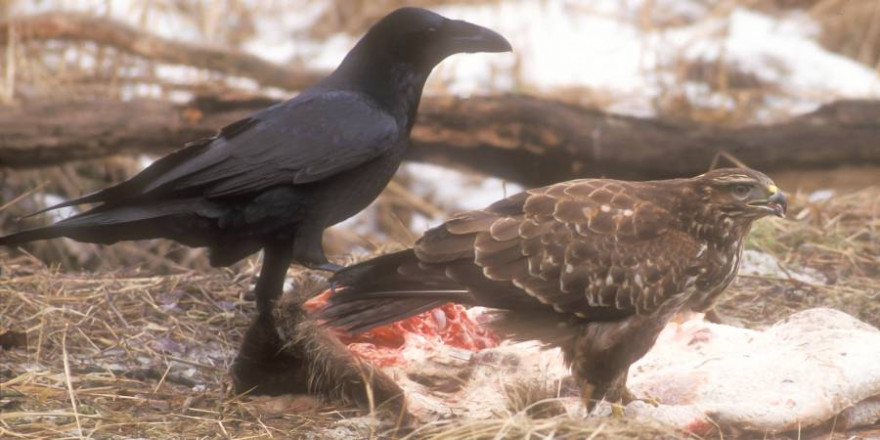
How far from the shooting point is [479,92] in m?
7.07

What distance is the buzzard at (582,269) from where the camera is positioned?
3.78 meters

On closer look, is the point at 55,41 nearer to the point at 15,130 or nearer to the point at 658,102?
the point at 15,130

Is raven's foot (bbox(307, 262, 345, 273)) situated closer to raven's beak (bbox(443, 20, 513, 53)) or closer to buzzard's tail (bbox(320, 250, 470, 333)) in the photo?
buzzard's tail (bbox(320, 250, 470, 333))

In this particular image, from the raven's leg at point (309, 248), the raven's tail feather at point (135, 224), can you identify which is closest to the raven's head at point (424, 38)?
the raven's leg at point (309, 248)

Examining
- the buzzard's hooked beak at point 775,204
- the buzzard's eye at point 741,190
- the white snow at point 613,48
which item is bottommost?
the white snow at point 613,48

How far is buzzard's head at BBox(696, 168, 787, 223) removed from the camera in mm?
3855

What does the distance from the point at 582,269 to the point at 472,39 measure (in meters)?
1.26

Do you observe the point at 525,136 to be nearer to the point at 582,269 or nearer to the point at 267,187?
the point at 267,187

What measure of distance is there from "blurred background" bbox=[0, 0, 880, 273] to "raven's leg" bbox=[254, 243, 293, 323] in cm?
99

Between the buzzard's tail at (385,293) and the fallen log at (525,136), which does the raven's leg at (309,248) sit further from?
the fallen log at (525,136)

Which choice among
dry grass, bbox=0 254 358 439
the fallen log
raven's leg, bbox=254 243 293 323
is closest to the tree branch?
the fallen log

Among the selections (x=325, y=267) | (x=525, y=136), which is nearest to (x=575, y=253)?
(x=325, y=267)

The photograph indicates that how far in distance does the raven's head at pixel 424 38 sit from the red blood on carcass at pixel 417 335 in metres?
0.95

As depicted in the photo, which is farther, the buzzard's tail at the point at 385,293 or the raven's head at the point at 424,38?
the raven's head at the point at 424,38
